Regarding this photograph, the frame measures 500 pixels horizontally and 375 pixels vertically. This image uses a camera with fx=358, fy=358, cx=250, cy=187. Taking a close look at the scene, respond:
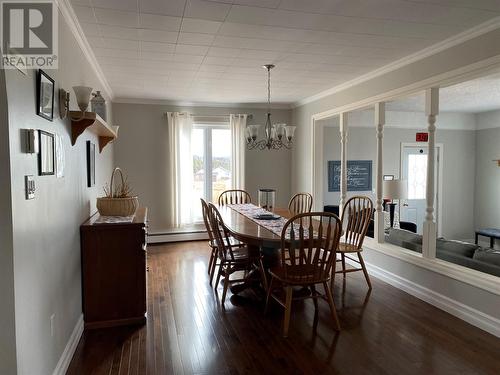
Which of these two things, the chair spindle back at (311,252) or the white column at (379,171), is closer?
the chair spindle back at (311,252)

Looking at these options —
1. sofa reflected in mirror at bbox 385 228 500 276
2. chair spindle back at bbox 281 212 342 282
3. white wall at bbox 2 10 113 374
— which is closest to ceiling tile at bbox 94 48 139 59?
white wall at bbox 2 10 113 374

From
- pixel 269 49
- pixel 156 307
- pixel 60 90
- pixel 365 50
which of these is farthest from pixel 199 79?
pixel 156 307

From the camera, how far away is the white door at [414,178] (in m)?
7.12

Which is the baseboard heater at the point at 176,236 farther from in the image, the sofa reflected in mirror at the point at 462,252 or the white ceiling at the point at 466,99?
the white ceiling at the point at 466,99

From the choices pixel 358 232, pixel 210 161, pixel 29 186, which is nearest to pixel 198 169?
pixel 210 161

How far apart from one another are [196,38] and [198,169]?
11.2 feet

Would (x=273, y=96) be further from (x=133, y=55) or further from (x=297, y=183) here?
(x=133, y=55)

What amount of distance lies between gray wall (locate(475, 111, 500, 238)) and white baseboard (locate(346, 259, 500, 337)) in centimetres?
429

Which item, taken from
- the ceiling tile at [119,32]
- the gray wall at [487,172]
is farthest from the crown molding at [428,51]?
the gray wall at [487,172]

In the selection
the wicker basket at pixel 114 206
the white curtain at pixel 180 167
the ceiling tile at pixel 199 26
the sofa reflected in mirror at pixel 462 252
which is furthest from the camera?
the white curtain at pixel 180 167

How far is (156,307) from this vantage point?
337 cm

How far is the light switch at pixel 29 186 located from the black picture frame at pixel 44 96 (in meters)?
0.37

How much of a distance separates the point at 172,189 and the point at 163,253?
112 cm

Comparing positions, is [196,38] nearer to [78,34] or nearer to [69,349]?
[78,34]
